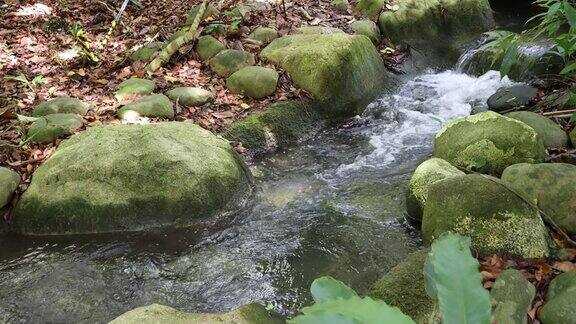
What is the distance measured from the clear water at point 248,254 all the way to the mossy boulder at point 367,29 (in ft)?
11.0

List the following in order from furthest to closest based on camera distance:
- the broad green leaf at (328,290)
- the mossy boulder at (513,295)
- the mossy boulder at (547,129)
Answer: the mossy boulder at (547,129) → the mossy boulder at (513,295) → the broad green leaf at (328,290)

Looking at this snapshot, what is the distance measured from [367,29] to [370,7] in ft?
2.97

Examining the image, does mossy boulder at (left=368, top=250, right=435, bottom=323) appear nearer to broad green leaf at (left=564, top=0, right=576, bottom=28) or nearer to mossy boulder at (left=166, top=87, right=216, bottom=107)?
broad green leaf at (left=564, top=0, right=576, bottom=28)

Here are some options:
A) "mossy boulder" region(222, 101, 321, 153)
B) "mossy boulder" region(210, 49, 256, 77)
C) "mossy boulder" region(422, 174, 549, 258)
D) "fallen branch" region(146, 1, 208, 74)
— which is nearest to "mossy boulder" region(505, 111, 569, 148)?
"mossy boulder" region(422, 174, 549, 258)

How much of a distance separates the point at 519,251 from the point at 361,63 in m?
4.12

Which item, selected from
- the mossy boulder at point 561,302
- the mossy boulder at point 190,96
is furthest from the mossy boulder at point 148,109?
the mossy boulder at point 561,302

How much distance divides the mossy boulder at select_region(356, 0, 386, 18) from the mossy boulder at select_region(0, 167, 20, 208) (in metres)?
6.48

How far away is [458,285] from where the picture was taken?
2.31ft

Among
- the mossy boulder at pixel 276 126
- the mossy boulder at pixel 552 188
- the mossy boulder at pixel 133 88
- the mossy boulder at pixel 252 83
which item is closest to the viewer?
the mossy boulder at pixel 552 188

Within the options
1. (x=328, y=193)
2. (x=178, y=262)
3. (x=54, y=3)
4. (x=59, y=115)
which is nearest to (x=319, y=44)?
(x=328, y=193)

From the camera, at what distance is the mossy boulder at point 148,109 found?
539cm

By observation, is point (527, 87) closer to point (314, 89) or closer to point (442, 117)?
point (442, 117)

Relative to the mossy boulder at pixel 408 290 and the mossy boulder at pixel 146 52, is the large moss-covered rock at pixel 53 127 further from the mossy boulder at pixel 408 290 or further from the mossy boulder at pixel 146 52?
the mossy boulder at pixel 408 290

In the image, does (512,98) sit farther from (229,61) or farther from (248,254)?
(248,254)
